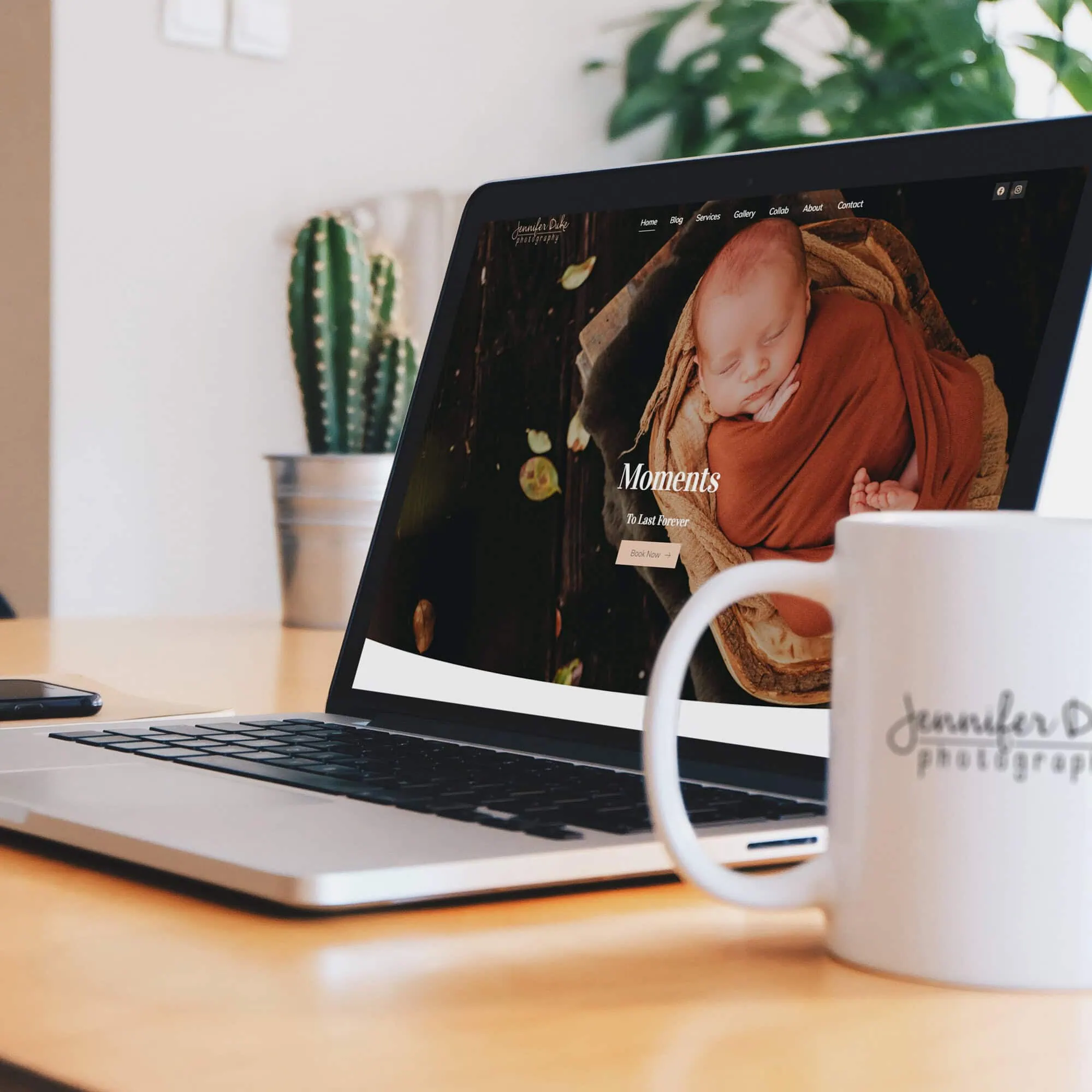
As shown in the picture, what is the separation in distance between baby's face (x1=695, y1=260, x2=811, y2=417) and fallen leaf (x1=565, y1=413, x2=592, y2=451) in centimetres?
7

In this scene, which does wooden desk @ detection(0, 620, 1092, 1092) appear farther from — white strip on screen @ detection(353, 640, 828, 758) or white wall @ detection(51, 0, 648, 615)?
white wall @ detection(51, 0, 648, 615)

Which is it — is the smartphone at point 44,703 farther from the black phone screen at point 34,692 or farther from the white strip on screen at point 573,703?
the white strip on screen at point 573,703

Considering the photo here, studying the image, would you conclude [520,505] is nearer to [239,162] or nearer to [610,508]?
[610,508]

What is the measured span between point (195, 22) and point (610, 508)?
1.64 m

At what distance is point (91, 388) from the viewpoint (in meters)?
2.05

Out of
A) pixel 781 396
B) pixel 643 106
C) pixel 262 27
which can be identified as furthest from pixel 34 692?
pixel 643 106

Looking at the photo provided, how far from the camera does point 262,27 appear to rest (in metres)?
2.14

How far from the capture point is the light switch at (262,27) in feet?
6.94

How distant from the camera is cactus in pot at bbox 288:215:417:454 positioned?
5.55 feet

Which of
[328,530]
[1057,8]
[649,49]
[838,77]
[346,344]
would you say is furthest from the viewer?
[649,49]

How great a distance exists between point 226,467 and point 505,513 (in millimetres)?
1515

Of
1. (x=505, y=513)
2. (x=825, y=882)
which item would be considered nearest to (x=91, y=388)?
(x=505, y=513)

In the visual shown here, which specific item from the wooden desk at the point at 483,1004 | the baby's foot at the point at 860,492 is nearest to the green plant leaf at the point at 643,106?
the baby's foot at the point at 860,492

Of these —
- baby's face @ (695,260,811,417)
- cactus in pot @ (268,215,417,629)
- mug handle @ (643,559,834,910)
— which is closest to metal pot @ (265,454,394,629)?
cactus in pot @ (268,215,417,629)
